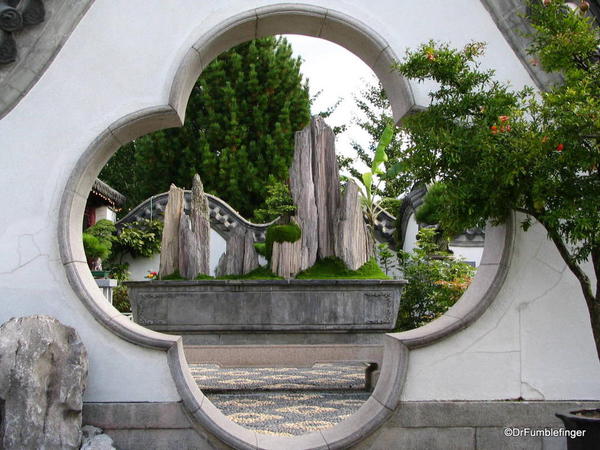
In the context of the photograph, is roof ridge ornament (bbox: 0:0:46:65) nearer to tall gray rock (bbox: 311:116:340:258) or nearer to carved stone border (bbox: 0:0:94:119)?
carved stone border (bbox: 0:0:94:119)

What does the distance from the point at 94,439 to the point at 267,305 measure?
17.0 feet

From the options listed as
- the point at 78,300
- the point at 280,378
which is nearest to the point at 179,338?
the point at 78,300

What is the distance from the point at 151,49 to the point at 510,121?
2.27 meters

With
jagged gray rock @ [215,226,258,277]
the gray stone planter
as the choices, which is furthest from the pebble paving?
jagged gray rock @ [215,226,258,277]

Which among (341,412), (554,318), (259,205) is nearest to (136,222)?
(259,205)

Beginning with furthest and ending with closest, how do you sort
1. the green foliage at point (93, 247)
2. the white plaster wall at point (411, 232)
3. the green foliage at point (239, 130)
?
the green foliage at point (239, 130) < the white plaster wall at point (411, 232) < the green foliage at point (93, 247)

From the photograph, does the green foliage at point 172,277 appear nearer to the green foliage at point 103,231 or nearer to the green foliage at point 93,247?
the green foliage at point 93,247

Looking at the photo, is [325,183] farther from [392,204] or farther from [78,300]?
[78,300]

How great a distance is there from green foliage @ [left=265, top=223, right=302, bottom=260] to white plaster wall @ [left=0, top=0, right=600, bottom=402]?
5.50 m

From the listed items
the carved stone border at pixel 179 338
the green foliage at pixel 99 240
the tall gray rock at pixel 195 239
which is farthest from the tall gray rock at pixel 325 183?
the carved stone border at pixel 179 338

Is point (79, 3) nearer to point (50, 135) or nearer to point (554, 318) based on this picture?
point (50, 135)

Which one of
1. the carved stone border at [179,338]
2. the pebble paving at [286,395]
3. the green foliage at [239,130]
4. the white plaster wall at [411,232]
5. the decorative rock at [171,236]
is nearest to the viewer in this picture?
the carved stone border at [179,338]

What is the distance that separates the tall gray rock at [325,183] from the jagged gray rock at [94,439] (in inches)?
241

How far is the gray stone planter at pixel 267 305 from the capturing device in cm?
904
